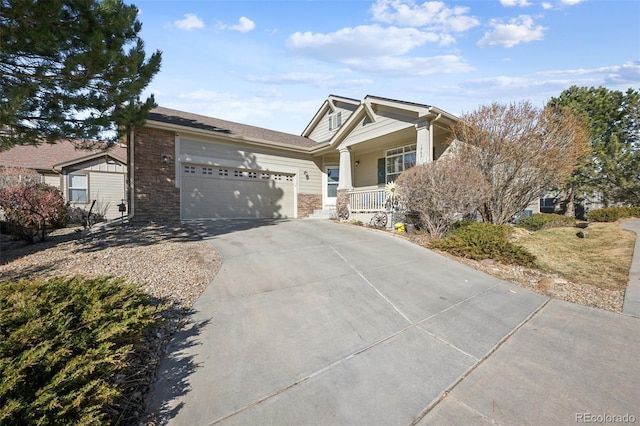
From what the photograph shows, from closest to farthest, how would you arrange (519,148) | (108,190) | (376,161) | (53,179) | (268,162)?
(519,148), (268,162), (376,161), (53,179), (108,190)

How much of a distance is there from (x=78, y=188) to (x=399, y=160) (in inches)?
691

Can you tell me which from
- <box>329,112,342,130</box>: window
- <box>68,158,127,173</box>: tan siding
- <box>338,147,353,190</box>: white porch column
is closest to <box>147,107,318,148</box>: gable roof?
<box>329,112,342,130</box>: window

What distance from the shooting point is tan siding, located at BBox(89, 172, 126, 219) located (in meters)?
15.7

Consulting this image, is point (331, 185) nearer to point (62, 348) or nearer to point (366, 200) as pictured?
point (366, 200)

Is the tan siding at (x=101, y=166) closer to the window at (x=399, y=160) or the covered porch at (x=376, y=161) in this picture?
the covered porch at (x=376, y=161)

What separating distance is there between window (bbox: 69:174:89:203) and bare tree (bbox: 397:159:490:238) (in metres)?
17.4

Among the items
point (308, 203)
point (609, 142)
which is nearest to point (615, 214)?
point (609, 142)

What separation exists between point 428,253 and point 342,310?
3739 millimetres

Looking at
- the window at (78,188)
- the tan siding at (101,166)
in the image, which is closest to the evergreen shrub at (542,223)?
the tan siding at (101,166)

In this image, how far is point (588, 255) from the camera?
6805 mm

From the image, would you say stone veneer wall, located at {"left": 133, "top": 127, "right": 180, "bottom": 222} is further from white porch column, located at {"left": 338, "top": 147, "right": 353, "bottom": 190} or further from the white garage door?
white porch column, located at {"left": 338, "top": 147, "right": 353, "bottom": 190}

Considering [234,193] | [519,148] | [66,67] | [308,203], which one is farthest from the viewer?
[308,203]

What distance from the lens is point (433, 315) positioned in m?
3.78

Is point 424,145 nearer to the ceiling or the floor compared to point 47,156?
nearer to the floor
